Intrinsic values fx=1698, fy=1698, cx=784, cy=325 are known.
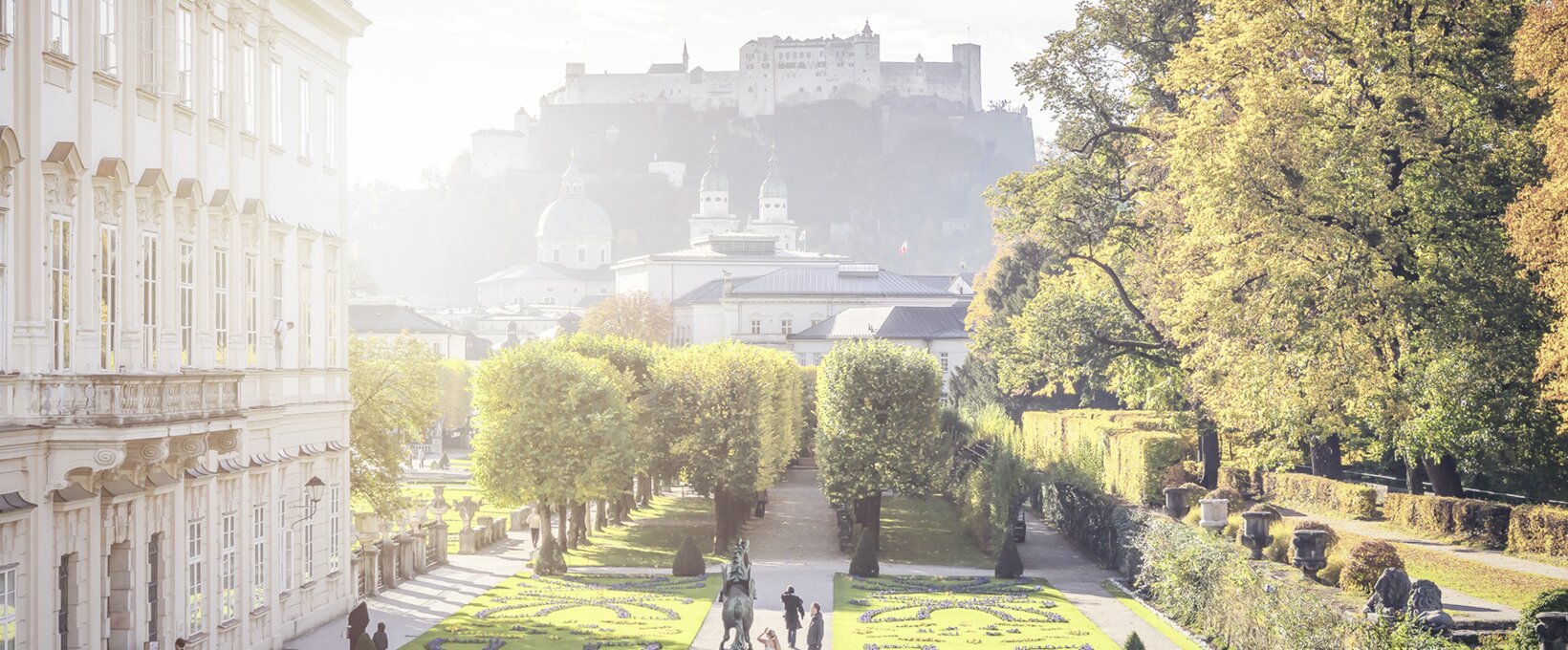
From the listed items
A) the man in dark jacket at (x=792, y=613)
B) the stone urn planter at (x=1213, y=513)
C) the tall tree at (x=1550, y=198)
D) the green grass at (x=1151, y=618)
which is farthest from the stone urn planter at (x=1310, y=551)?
the man in dark jacket at (x=792, y=613)

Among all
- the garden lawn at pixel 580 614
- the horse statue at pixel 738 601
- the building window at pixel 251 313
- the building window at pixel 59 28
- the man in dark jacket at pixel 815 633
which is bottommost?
the garden lawn at pixel 580 614

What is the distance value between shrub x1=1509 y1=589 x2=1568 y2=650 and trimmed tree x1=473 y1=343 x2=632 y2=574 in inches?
1156

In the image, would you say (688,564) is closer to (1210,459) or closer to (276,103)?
(1210,459)

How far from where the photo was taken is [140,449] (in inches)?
890

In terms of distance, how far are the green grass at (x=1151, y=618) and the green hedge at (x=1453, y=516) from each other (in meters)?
5.85

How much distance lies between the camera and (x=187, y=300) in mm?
26672

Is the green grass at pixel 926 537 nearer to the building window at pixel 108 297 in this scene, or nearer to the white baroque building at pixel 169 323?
the white baroque building at pixel 169 323

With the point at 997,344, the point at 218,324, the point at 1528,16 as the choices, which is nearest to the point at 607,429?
the point at 997,344

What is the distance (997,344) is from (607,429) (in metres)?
11.6

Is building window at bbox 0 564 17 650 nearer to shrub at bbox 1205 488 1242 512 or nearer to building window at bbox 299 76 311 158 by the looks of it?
building window at bbox 299 76 311 158

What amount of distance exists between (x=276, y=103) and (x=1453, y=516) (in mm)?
24780

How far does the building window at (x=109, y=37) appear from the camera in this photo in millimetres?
22922

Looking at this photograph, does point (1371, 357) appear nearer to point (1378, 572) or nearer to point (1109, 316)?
point (1378, 572)

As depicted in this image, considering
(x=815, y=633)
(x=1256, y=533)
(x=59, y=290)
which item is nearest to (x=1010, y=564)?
(x=1256, y=533)
